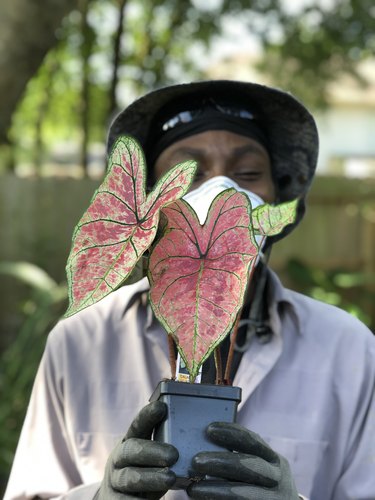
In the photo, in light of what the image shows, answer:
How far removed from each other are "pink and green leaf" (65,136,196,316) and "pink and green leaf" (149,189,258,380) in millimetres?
64

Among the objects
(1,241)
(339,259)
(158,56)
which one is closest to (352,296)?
(339,259)

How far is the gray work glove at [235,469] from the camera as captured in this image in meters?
1.28

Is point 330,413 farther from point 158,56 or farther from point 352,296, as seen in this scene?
point 158,56

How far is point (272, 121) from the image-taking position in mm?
2166

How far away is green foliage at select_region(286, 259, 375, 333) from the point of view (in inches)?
278

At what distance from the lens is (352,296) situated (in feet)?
25.0

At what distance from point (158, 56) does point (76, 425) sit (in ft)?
32.9

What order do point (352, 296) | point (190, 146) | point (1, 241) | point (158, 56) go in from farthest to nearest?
point (158, 56) → point (352, 296) → point (1, 241) → point (190, 146)

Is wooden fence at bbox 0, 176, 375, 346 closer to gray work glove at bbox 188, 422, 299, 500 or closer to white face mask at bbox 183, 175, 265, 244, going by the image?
white face mask at bbox 183, 175, 265, 244

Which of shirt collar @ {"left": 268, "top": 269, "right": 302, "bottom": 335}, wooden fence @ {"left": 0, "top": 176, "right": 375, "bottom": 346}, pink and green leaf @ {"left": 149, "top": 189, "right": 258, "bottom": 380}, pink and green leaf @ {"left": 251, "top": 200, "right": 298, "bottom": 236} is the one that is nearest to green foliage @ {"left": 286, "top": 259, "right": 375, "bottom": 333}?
wooden fence @ {"left": 0, "top": 176, "right": 375, "bottom": 346}

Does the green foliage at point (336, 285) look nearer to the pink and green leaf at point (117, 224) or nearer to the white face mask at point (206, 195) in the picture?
the white face mask at point (206, 195)

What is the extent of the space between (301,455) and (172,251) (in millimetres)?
720

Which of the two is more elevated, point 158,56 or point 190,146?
point 158,56

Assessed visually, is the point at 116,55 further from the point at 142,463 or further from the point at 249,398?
the point at 142,463
